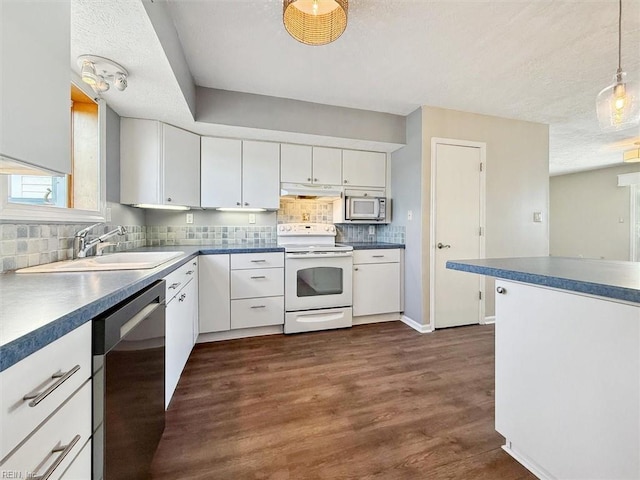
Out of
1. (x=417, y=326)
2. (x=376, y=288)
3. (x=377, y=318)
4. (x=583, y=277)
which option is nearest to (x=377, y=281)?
(x=376, y=288)

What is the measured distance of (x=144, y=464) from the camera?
1.03 m

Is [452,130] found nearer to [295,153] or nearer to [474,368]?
[295,153]

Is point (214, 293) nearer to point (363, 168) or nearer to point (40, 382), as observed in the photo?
point (40, 382)

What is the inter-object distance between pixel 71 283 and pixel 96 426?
0.48 m

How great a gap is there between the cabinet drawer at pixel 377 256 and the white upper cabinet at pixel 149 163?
1.88 meters

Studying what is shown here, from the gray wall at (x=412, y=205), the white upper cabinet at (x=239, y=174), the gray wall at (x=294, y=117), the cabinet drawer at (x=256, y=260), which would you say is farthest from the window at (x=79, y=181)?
the gray wall at (x=412, y=205)

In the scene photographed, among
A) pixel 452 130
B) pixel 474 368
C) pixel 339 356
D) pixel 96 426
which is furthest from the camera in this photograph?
pixel 452 130

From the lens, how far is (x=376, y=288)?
3029 millimetres

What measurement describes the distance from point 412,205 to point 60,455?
2.96 meters

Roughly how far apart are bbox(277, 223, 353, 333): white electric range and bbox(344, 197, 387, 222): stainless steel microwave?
0.49 m

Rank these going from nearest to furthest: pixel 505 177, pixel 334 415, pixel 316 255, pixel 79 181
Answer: pixel 334 415 < pixel 79 181 < pixel 316 255 < pixel 505 177

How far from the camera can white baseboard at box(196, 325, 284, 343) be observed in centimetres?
258

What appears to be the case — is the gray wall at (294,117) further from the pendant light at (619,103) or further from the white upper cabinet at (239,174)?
the pendant light at (619,103)

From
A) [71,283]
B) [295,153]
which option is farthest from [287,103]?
[71,283]
